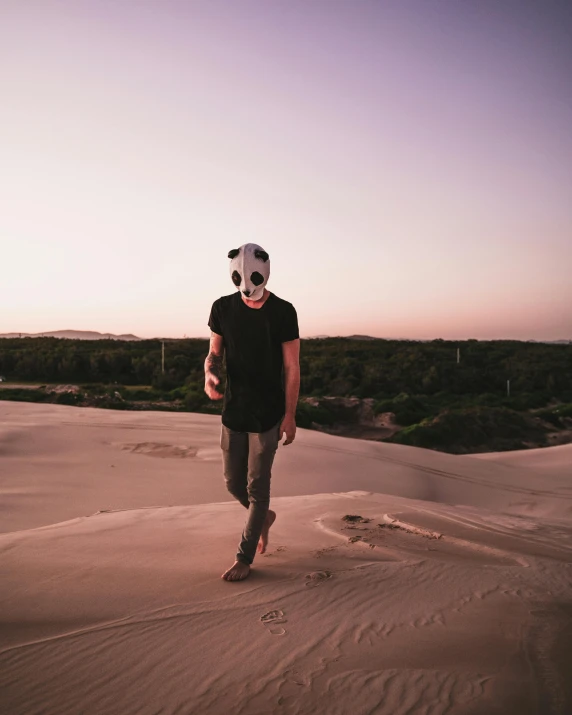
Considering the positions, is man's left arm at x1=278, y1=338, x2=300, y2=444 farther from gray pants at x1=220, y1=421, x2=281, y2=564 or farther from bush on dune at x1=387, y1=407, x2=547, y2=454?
bush on dune at x1=387, y1=407, x2=547, y2=454

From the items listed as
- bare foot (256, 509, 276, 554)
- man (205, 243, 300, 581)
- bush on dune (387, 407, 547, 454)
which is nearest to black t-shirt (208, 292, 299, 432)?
man (205, 243, 300, 581)

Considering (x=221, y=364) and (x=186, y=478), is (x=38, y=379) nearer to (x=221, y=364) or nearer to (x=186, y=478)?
(x=186, y=478)

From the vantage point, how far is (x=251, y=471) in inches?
131

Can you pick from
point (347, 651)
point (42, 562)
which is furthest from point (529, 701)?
point (42, 562)

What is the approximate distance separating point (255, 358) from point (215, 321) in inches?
14.0

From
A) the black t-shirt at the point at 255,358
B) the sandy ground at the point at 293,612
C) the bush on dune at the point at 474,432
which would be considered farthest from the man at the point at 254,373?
the bush on dune at the point at 474,432

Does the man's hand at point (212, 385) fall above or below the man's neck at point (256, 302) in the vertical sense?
below

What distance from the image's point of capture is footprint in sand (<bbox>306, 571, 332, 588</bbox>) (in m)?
3.11

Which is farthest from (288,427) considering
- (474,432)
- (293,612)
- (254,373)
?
(474,432)

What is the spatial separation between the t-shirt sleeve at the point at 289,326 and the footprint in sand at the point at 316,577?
4.50ft

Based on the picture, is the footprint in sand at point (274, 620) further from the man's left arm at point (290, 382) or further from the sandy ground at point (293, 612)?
the man's left arm at point (290, 382)

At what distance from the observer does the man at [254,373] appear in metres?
3.25

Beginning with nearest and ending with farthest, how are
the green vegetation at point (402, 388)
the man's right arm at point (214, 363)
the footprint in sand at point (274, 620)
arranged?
the footprint in sand at point (274, 620) < the man's right arm at point (214, 363) < the green vegetation at point (402, 388)

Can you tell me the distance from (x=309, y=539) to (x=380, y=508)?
4.70ft
